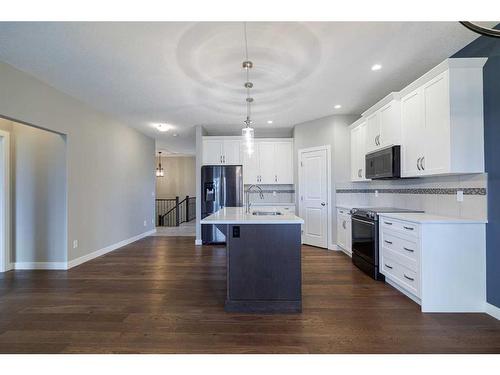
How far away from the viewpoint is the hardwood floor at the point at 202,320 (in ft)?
6.12

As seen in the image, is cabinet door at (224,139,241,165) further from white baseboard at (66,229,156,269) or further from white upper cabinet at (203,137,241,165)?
white baseboard at (66,229,156,269)

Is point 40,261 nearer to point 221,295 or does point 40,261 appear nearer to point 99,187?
point 99,187

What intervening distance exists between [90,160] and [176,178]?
7.27 meters

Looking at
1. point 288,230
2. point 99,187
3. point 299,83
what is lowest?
point 288,230

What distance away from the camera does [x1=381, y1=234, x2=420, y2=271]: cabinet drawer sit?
2.50 m

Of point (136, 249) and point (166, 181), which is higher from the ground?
point (166, 181)

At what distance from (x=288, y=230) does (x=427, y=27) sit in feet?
7.29

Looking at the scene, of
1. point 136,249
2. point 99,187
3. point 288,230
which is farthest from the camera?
point 136,249

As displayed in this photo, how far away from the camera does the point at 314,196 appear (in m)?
5.18

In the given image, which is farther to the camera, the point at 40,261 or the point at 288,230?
the point at 40,261

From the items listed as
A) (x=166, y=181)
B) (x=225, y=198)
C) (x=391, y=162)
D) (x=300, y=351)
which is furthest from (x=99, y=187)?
(x=166, y=181)

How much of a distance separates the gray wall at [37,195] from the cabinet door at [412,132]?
4.81 m

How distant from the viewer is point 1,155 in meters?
3.70

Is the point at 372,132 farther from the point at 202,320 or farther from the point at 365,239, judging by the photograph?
the point at 202,320
